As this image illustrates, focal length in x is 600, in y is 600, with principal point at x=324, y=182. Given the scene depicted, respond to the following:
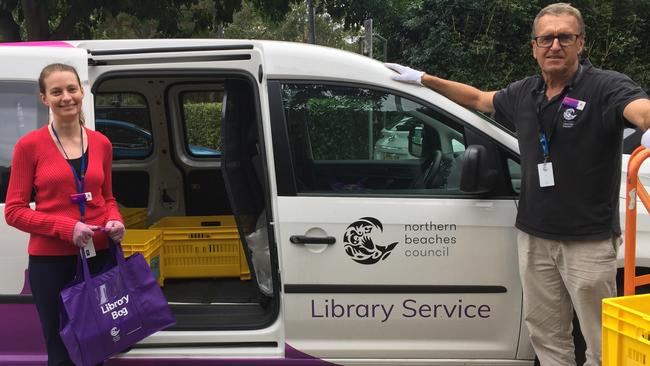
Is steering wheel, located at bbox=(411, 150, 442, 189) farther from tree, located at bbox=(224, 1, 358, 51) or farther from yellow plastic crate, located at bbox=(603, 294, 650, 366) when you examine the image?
tree, located at bbox=(224, 1, 358, 51)

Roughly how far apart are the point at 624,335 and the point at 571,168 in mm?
877

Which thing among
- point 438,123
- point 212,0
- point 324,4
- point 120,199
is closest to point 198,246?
point 120,199

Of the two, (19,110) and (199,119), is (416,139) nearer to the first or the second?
(19,110)

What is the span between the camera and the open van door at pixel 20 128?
2789mm

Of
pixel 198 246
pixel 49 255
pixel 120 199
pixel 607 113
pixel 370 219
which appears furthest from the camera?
pixel 120 199

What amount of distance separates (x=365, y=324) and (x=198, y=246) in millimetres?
1656

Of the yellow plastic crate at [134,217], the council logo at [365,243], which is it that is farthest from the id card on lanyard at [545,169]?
the yellow plastic crate at [134,217]

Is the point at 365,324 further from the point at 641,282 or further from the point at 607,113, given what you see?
the point at 607,113

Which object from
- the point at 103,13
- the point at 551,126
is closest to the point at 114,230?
the point at 551,126

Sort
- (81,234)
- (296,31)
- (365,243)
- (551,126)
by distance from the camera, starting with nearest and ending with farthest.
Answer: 1. (81,234)
2. (551,126)
3. (365,243)
4. (296,31)

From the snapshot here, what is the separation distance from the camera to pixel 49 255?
7.98 feet

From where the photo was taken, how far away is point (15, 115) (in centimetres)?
285

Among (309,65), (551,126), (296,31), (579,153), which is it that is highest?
(296,31)

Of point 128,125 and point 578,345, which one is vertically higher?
point 128,125
